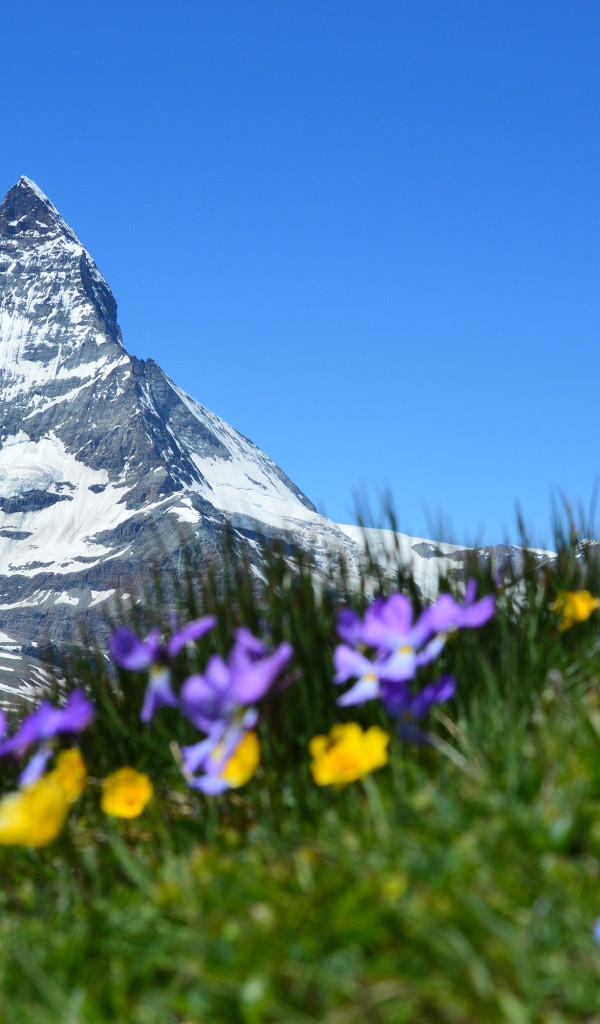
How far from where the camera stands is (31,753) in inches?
122

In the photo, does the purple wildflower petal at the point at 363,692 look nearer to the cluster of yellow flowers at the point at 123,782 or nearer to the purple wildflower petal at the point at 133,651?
the cluster of yellow flowers at the point at 123,782

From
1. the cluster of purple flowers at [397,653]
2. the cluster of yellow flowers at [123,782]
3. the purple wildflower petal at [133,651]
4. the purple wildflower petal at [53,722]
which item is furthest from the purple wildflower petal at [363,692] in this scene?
the purple wildflower petal at [53,722]

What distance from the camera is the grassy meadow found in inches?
60.2

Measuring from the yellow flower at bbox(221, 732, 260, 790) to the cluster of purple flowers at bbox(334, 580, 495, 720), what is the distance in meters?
0.30

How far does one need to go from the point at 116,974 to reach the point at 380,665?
3.39 feet

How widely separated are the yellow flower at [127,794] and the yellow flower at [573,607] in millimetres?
1578

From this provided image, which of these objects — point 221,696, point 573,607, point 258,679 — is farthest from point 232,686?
point 573,607

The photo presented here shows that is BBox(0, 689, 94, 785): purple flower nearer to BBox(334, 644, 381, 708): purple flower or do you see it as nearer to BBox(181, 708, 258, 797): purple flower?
BBox(181, 708, 258, 797): purple flower

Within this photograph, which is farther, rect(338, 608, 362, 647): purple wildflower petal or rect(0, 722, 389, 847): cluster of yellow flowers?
rect(338, 608, 362, 647): purple wildflower petal

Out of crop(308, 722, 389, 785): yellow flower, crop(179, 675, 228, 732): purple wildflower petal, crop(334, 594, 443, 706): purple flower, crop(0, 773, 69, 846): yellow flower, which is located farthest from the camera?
crop(334, 594, 443, 706): purple flower

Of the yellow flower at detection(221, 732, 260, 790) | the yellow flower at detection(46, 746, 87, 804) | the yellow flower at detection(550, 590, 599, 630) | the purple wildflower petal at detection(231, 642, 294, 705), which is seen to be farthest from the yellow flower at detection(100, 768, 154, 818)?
the yellow flower at detection(550, 590, 599, 630)

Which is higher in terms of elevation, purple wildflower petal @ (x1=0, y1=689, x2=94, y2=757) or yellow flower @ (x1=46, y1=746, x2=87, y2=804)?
purple wildflower petal @ (x1=0, y1=689, x2=94, y2=757)

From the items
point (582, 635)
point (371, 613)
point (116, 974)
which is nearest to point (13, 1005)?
point (116, 974)

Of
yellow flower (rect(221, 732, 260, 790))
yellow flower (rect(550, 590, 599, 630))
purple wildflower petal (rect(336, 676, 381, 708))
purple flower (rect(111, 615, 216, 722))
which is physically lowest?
yellow flower (rect(221, 732, 260, 790))
